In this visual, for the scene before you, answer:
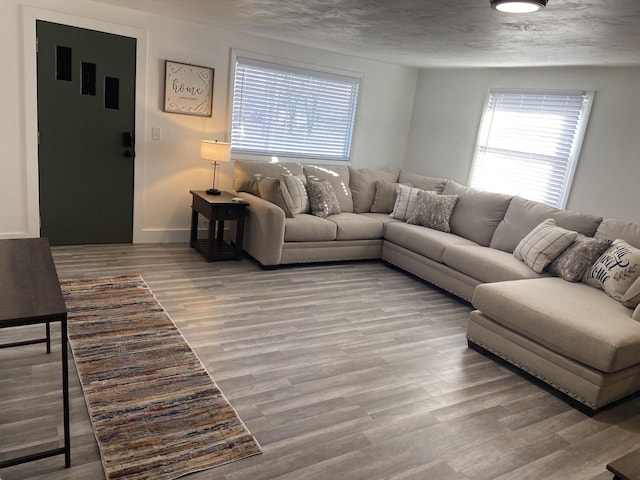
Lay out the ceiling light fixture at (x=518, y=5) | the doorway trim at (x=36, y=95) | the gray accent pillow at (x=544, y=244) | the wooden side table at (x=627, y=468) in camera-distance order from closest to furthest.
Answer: the wooden side table at (x=627, y=468) < the ceiling light fixture at (x=518, y=5) < the gray accent pillow at (x=544, y=244) < the doorway trim at (x=36, y=95)

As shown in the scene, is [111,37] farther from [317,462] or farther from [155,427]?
[317,462]

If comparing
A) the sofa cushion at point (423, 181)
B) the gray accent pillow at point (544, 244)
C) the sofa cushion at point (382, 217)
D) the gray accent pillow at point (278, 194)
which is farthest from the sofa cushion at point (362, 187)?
the gray accent pillow at point (544, 244)

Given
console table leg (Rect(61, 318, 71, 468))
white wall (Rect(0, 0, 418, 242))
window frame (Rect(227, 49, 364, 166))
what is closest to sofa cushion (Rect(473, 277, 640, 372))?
console table leg (Rect(61, 318, 71, 468))

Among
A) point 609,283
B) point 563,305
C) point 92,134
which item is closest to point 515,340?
point 563,305

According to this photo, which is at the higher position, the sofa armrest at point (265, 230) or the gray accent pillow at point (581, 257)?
the gray accent pillow at point (581, 257)

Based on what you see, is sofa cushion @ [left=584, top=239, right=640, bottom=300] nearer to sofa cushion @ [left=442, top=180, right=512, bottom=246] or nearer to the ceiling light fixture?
sofa cushion @ [left=442, top=180, right=512, bottom=246]

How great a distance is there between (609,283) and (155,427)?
3141mm

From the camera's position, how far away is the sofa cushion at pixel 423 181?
17.9 ft

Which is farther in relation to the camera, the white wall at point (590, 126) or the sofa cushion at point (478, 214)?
the sofa cushion at point (478, 214)

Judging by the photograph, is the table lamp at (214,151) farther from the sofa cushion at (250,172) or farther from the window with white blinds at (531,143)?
→ the window with white blinds at (531,143)

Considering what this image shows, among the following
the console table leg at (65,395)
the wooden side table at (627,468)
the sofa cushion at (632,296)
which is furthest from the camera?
the sofa cushion at (632,296)

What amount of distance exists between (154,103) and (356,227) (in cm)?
241

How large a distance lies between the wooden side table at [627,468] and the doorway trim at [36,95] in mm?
4413

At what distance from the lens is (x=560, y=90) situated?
4.62m
